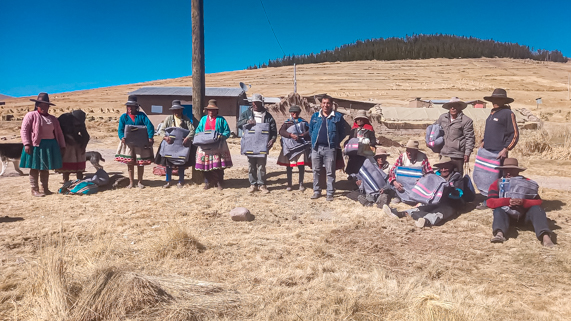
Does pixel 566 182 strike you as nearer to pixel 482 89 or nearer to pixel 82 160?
pixel 82 160

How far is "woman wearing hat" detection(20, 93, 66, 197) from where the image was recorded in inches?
246

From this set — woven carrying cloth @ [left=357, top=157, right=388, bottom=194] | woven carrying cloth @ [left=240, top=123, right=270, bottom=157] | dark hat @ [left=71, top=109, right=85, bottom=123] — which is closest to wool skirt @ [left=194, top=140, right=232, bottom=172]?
woven carrying cloth @ [left=240, top=123, right=270, bottom=157]

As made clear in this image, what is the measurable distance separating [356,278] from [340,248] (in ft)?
2.56

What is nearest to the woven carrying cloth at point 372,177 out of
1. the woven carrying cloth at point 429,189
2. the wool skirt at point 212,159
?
the woven carrying cloth at point 429,189

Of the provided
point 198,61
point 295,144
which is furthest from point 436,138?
point 198,61

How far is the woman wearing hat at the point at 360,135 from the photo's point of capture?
6.56m

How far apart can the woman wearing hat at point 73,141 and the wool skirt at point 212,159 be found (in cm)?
225

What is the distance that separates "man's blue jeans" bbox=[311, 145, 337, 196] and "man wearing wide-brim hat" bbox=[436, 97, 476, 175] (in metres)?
1.72

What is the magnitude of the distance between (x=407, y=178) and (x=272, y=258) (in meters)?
2.73

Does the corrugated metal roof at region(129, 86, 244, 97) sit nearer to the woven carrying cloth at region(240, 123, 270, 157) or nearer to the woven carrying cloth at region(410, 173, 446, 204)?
the woven carrying cloth at region(240, 123, 270, 157)

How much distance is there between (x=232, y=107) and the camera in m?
20.1

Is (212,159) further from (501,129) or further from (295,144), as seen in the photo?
(501,129)

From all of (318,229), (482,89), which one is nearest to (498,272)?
(318,229)

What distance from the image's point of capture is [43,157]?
6367 millimetres
